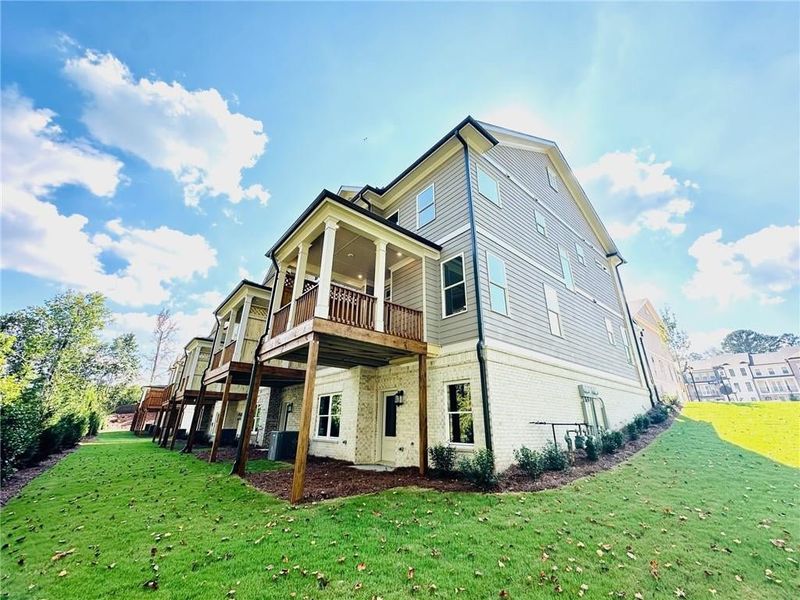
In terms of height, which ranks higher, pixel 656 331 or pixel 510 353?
pixel 656 331

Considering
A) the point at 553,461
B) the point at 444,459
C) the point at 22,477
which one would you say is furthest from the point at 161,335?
the point at 553,461

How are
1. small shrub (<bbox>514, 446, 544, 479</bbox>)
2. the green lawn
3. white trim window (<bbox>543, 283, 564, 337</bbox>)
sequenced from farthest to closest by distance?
white trim window (<bbox>543, 283, 564, 337</bbox>), small shrub (<bbox>514, 446, 544, 479</bbox>), the green lawn

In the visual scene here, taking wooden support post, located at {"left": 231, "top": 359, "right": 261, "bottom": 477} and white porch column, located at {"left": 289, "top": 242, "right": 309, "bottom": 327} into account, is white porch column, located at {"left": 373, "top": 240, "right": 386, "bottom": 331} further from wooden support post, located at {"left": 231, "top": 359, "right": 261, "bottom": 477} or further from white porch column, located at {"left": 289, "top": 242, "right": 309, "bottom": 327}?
wooden support post, located at {"left": 231, "top": 359, "right": 261, "bottom": 477}

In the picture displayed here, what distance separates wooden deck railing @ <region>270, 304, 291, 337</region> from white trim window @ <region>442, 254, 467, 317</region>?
4535 mm

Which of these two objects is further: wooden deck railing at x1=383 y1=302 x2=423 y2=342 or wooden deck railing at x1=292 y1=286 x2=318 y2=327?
wooden deck railing at x1=383 y1=302 x2=423 y2=342

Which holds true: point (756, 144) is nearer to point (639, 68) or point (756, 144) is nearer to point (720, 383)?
point (639, 68)

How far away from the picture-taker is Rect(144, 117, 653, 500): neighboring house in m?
7.91

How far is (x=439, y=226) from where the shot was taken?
10766 millimetres

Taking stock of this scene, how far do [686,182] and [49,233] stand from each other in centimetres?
2861

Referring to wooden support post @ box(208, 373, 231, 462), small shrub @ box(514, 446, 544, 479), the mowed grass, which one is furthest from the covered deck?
the mowed grass

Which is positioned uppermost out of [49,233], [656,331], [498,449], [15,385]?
[656,331]

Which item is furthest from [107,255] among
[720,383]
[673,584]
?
[720,383]

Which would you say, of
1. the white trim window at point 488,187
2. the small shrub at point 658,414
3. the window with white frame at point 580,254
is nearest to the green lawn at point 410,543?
the white trim window at point 488,187

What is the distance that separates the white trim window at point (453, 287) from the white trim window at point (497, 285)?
79 cm
